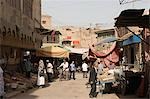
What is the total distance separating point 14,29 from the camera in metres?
22.3

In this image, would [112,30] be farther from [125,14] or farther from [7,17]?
[125,14]

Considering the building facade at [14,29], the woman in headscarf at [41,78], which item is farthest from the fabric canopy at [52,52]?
the woman in headscarf at [41,78]

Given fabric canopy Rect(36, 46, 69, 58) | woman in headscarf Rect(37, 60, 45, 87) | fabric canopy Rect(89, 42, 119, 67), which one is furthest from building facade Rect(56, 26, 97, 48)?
woman in headscarf Rect(37, 60, 45, 87)

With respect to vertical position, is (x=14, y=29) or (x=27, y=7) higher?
(x=27, y=7)

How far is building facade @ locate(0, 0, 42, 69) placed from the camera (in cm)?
2033

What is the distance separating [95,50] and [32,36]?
595cm

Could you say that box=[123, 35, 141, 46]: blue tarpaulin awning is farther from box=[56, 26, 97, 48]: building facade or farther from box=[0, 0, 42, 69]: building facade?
box=[56, 26, 97, 48]: building facade

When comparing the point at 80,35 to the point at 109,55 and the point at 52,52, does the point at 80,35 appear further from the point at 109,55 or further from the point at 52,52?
the point at 109,55

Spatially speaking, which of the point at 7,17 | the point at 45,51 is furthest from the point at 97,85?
the point at 45,51

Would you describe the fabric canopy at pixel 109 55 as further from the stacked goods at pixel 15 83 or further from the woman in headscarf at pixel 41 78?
the stacked goods at pixel 15 83

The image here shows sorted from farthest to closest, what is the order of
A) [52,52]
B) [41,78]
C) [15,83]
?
[52,52] < [41,78] < [15,83]

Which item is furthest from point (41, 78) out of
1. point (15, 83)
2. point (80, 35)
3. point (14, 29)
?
point (80, 35)

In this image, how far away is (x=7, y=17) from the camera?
21172 mm

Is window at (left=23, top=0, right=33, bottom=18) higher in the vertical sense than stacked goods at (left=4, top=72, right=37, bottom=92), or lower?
higher
